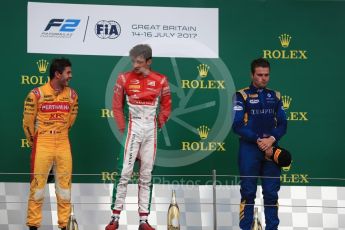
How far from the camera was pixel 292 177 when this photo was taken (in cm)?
813

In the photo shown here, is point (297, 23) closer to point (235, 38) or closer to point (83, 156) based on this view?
point (235, 38)

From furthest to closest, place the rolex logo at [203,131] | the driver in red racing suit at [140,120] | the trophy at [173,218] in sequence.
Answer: the rolex logo at [203,131]
the driver in red racing suit at [140,120]
the trophy at [173,218]

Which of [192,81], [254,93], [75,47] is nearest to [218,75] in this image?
[192,81]

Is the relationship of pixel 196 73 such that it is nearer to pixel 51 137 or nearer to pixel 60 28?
pixel 60 28

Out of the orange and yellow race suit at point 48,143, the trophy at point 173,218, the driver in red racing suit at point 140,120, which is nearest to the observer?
the trophy at point 173,218

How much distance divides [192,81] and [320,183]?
1626 mm

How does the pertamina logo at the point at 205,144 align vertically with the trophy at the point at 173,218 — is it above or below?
above

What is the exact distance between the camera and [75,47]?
805cm

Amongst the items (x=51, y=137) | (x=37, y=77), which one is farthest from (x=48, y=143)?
(x=37, y=77)

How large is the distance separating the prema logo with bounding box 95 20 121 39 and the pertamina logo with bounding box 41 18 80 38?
215mm

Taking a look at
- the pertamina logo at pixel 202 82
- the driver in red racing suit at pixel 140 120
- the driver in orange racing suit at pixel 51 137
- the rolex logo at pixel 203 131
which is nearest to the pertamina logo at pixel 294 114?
the pertamina logo at pixel 202 82

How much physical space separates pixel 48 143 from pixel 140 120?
861 mm

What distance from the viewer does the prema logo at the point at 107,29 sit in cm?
806

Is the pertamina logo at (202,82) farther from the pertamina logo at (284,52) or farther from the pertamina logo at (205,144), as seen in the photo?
the pertamina logo at (284,52)
